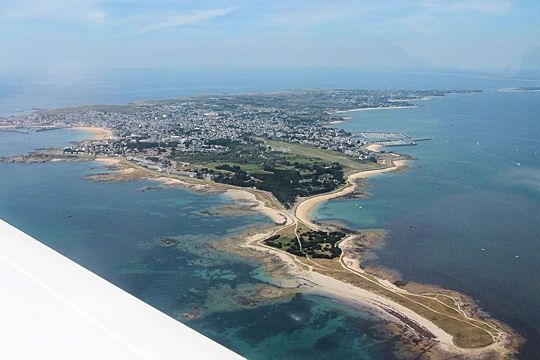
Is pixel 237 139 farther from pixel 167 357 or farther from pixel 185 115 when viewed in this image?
pixel 167 357

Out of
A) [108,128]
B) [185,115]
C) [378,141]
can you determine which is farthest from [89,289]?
[185,115]

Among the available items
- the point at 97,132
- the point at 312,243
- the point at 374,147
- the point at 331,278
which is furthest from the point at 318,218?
the point at 97,132

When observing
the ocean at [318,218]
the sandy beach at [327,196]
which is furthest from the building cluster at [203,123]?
the ocean at [318,218]

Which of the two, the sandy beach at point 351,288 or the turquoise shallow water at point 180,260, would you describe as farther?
the turquoise shallow water at point 180,260

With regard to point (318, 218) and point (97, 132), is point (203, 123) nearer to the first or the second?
point (97, 132)

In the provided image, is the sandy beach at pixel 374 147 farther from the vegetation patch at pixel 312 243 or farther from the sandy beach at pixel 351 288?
the vegetation patch at pixel 312 243
